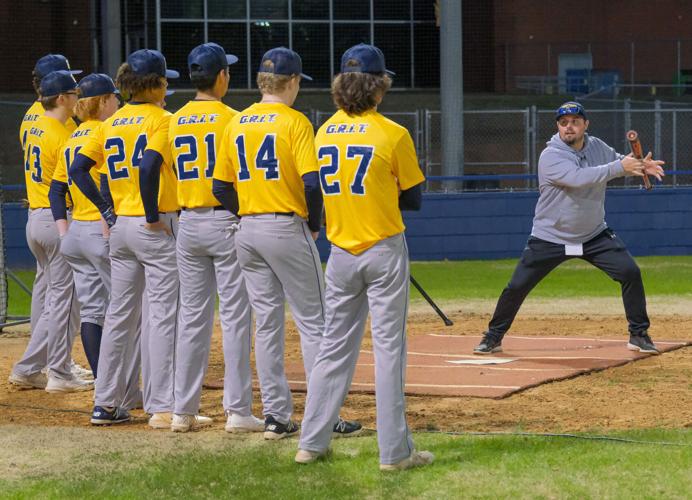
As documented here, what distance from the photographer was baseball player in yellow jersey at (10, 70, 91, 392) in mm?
9648

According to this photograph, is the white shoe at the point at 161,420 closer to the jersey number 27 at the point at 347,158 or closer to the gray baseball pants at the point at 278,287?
the gray baseball pants at the point at 278,287

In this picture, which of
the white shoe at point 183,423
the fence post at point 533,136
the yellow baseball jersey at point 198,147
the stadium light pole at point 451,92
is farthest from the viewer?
the stadium light pole at point 451,92

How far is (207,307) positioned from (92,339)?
1667 mm

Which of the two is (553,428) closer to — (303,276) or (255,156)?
(303,276)

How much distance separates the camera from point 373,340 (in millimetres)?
6637

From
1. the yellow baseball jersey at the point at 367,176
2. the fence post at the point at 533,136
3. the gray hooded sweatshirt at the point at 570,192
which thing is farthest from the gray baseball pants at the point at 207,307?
the fence post at the point at 533,136

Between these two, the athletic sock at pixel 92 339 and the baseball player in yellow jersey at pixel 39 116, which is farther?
the baseball player in yellow jersey at pixel 39 116

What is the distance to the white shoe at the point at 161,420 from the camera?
313 inches

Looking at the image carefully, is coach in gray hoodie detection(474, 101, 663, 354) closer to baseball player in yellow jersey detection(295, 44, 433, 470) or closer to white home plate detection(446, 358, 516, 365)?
white home plate detection(446, 358, 516, 365)

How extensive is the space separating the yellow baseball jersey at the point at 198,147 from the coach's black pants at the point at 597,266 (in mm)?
3735

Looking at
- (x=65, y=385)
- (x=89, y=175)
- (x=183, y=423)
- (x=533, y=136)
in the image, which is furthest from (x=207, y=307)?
(x=533, y=136)

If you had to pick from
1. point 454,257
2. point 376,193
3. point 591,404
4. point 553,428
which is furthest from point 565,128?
point 454,257

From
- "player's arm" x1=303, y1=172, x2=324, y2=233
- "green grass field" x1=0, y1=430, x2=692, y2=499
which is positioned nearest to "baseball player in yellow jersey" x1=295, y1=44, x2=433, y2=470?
"green grass field" x1=0, y1=430, x2=692, y2=499

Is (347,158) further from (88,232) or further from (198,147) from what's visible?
(88,232)
